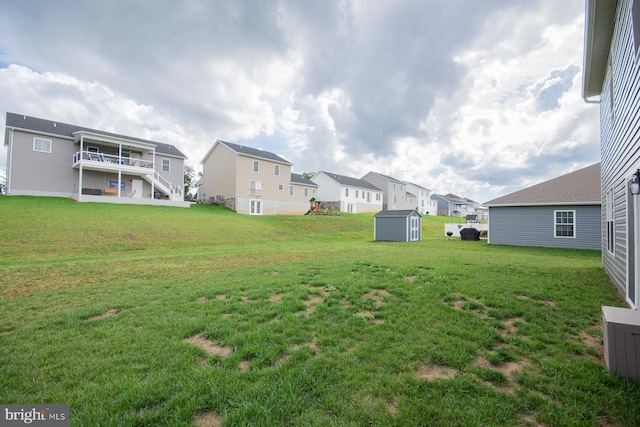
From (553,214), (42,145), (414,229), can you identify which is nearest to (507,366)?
(553,214)

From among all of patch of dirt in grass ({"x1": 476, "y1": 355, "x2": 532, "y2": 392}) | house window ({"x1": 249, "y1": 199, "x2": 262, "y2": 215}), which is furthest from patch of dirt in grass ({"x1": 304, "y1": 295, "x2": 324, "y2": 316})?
house window ({"x1": 249, "y1": 199, "x2": 262, "y2": 215})

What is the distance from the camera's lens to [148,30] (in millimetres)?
13445

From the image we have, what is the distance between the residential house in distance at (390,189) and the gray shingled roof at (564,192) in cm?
3294

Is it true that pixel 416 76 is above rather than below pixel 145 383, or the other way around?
above

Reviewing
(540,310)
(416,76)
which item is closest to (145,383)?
(540,310)

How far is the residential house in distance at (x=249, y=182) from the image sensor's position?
96.4ft

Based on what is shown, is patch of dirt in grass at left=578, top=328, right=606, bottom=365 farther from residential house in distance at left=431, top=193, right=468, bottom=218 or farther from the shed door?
residential house in distance at left=431, top=193, right=468, bottom=218

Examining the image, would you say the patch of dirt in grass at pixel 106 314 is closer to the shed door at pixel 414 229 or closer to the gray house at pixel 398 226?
the gray house at pixel 398 226

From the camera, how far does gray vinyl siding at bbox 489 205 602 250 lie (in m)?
14.4

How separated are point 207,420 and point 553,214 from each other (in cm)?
1971

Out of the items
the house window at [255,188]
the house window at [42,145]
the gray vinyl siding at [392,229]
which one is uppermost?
the house window at [42,145]

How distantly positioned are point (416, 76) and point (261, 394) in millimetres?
18874

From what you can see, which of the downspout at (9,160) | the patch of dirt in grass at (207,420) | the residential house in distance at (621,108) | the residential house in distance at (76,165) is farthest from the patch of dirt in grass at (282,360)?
the downspout at (9,160)

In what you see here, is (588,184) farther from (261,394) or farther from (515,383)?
(261,394)
